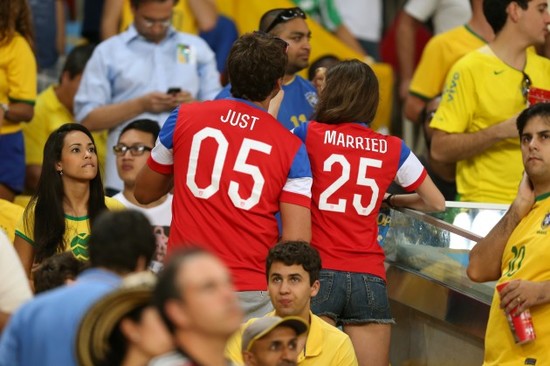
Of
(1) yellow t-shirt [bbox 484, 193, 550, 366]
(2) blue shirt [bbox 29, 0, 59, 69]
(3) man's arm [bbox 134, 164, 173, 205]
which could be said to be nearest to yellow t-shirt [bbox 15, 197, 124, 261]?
(3) man's arm [bbox 134, 164, 173, 205]

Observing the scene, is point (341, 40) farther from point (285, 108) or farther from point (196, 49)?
point (285, 108)

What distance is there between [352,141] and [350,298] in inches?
30.0

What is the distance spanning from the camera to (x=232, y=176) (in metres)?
6.56

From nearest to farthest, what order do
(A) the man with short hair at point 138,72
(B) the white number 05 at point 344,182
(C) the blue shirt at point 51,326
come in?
(C) the blue shirt at point 51,326 → (B) the white number 05 at point 344,182 → (A) the man with short hair at point 138,72

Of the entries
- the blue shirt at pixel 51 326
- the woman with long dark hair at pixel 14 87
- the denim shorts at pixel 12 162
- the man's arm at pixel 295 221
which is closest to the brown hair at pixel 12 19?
the woman with long dark hair at pixel 14 87

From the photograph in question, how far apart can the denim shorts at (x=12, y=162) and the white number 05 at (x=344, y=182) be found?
320 centimetres

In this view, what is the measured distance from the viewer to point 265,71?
21.7ft

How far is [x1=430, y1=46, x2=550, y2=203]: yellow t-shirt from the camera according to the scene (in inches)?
341

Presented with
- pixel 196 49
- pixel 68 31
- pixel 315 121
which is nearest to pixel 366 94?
pixel 315 121

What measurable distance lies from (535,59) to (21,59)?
325cm

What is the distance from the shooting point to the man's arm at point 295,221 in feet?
22.0

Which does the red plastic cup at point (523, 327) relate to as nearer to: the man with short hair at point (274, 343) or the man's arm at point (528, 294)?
the man's arm at point (528, 294)

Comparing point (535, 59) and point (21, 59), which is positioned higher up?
point (535, 59)

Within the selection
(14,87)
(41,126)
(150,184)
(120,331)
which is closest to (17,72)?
(14,87)
